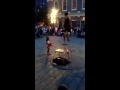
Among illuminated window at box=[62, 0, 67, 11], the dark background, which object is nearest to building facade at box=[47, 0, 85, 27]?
illuminated window at box=[62, 0, 67, 11]

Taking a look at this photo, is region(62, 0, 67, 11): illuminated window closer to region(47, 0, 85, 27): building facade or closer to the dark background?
region(47, 0, 85, 27): building facade

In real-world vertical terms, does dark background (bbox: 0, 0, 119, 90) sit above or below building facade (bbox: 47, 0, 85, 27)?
below
